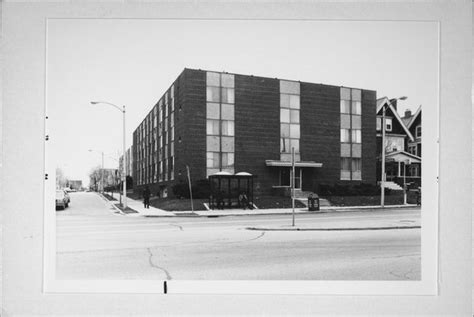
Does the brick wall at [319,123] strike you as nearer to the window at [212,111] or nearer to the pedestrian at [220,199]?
the window at [212,111]

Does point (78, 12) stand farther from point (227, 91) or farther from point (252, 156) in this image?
point (252, 156)

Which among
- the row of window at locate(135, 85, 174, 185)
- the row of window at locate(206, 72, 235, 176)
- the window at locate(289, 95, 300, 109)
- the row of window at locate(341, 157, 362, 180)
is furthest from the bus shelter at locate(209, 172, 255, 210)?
the row of window at locate(341, 157, 362, 180)

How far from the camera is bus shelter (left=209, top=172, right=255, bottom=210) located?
61.6 feet

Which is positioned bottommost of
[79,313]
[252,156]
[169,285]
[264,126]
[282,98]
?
[79,313]

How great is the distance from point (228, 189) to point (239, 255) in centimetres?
1226

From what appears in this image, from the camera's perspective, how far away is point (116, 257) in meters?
7.17

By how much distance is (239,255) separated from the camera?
7.33m

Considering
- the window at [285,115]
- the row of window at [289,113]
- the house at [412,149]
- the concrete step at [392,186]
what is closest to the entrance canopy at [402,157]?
the house at [412,149]

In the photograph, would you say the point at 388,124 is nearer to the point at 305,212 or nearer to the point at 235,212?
the point at 305,212

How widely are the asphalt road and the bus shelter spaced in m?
8.39

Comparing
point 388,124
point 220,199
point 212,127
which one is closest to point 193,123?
point 212,127

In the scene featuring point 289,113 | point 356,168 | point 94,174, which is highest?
point 289,113

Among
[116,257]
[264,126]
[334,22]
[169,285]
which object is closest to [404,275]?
[169,285]

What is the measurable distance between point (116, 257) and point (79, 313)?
121 centimetres
